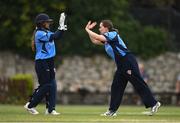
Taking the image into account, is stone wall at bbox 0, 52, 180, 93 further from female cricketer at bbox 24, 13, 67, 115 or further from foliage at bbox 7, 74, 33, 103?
female cricketer at bbox 24, 13, 67, 115

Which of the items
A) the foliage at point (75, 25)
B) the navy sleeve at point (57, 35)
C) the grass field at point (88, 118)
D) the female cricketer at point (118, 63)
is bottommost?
the grass field at point (88, 118)

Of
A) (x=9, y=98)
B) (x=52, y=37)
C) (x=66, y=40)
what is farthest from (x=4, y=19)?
(x=52, y=37)

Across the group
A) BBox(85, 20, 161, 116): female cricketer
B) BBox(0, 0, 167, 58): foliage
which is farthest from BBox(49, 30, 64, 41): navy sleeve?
BBox(0, 0, 167, 58): foliage

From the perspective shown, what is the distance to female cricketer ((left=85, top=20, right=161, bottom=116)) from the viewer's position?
56.9 ft

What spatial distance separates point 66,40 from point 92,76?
1961 mm

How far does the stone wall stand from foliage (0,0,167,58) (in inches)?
15.1

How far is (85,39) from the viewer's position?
34.3 meters

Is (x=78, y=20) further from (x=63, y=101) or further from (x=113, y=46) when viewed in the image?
(x=113, y=46)

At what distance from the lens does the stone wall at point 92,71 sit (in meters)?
34.1

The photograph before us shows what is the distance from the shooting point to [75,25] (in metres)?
34.1

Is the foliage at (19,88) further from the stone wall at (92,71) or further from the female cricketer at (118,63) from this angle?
the female cricketer at (118,63)

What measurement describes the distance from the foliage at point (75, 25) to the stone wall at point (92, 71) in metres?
0.38

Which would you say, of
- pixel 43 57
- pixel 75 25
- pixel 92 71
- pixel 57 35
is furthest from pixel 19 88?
pixel 57 35

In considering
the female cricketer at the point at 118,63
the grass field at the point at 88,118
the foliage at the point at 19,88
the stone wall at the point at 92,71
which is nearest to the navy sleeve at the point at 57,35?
the female cricketer at the point at 118,63
